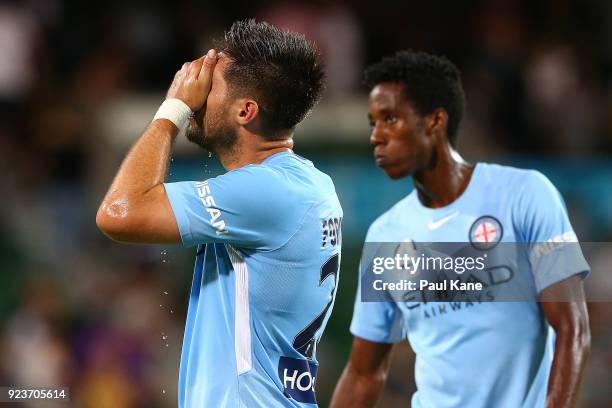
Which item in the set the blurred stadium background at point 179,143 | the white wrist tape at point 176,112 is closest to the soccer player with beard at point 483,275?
the white wrist tape at point 176,112

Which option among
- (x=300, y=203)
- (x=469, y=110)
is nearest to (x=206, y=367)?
(x=300, y=203)

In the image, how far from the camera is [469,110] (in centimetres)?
1004

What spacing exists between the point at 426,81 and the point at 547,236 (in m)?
1.08

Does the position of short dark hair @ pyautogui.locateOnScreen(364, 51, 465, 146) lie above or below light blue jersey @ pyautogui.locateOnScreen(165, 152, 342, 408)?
above

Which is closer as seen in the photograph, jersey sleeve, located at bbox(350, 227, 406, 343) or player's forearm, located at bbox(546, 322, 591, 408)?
player's forearm, located at bbox(546, 322, 591, 408)

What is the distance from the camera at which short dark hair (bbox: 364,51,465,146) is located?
16.5 ft

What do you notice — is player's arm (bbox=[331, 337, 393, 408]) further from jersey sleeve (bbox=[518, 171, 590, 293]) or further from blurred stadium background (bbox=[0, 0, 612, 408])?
blurred stadium background (bbox=[0, 0, 612, 408])

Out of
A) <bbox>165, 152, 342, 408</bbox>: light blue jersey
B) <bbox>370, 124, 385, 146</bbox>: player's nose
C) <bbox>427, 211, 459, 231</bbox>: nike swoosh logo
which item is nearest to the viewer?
<bbox>165, 152, 342, 408</bbox>: light blue jersey

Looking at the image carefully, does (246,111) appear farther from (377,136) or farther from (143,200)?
(377,136)

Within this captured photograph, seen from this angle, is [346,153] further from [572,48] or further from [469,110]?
[572,48]

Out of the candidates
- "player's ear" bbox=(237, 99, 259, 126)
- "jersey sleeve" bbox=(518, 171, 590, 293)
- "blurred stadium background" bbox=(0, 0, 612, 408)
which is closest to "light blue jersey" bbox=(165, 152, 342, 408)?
"player's ear" bbox=(237, 99, 259, 126)

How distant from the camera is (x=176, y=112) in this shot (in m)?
3.61

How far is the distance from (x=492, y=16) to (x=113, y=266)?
491cm

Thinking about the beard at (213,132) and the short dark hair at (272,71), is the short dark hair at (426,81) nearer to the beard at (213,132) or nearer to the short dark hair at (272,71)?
Result: the short dark hair at (272,71)
